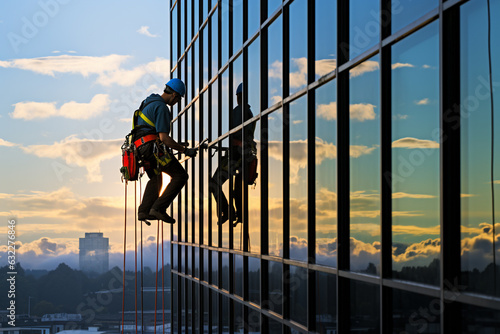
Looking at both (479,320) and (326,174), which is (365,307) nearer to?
(326,174)

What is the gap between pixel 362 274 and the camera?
694 cm

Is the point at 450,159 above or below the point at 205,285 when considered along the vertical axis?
above

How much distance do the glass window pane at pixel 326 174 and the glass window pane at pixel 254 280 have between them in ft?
10.2

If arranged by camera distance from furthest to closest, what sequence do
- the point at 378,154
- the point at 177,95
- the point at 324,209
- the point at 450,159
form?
the point at 177,95, the point at 324,209, the point at 378,154, the point at 450,159

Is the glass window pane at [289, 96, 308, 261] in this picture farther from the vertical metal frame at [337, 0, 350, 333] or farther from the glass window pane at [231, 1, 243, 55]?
the glass window pane at [231, 1, 243, 55]

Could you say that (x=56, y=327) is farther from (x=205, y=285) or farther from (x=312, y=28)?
(x=312, y=28)

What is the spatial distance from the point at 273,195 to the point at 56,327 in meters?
90.2

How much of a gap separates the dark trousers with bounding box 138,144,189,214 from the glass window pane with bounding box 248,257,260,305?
1.79 metres

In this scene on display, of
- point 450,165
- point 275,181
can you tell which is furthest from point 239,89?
point 450,165

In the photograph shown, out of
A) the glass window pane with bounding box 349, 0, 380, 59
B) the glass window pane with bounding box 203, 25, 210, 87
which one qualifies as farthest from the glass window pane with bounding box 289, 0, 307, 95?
the glass window pane with bounding box 203, 25, 210, 87

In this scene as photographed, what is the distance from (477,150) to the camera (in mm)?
5016

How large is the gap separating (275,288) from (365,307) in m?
3.48

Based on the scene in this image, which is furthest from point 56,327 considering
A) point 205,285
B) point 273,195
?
point 273,195

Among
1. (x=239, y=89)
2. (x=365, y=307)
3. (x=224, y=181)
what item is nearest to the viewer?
(x=365, y=307)
